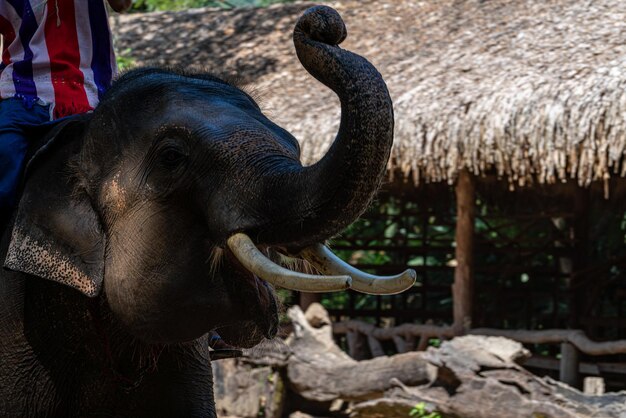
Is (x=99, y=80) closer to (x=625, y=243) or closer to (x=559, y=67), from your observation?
(x=559, y=67)

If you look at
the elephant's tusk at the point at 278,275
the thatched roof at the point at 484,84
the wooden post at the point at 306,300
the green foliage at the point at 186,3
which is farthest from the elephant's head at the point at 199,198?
the green foliage at the point at 186,3

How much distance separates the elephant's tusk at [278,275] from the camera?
269 cm

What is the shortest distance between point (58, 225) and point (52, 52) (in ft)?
2.64

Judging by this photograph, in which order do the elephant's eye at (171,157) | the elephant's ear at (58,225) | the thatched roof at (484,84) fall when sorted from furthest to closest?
the thatched roof at (484,84), the elephant's ear at (58,225), the elephant's eye at (171,157)

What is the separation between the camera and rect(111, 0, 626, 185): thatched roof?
923 centimetres

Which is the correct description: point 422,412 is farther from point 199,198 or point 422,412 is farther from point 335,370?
point 199,198

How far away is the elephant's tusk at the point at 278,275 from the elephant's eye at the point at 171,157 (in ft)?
1.13

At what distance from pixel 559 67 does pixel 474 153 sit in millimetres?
989

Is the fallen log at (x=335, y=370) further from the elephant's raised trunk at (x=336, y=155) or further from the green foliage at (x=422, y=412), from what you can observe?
the elephant's raised trunk at (x=336, y=155)

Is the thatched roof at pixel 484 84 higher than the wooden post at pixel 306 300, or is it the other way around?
the thatched roof at pixel 484 84

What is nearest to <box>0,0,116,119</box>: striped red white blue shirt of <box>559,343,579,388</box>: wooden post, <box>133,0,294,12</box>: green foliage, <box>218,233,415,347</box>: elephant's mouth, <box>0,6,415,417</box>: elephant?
<box>0,6,415,417</box>: elephant

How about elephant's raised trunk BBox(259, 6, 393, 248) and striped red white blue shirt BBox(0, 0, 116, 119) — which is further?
striped red white blue shirt BBox(0, 0, 116, 119)

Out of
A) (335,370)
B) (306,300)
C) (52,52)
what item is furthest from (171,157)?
(306,300)

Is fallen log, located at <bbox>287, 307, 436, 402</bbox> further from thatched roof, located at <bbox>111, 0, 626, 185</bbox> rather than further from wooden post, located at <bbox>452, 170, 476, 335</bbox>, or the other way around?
thatched roof, located at <bbox>111, 0, 626, 185</bbox>
